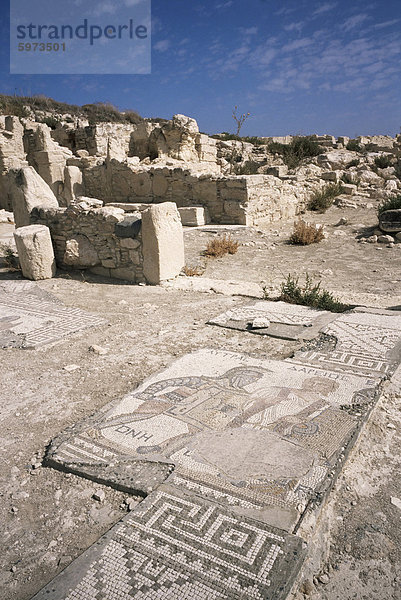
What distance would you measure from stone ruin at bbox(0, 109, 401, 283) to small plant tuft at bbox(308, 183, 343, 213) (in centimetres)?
28

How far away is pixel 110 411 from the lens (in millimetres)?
2844

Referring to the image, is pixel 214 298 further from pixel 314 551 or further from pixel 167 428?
pixel 314 551

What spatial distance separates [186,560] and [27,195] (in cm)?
708

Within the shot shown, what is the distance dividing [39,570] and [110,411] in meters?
1.16

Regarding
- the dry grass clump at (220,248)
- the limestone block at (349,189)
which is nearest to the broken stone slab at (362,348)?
the dry grass clump at (220,248)

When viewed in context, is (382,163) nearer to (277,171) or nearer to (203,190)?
(277,171)

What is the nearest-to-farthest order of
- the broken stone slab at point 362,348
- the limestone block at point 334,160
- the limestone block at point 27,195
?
the broken stone slab at point 362,348, the limestone block at point 27,195, the limestone block at point 334,160

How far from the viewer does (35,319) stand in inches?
192

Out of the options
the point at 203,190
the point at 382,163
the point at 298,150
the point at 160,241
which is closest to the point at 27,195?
the point at 160,241

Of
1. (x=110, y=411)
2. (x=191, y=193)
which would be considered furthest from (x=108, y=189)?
(x=110, y=411)

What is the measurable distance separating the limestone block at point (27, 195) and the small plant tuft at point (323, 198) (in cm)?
866

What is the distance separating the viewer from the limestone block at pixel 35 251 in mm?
6465

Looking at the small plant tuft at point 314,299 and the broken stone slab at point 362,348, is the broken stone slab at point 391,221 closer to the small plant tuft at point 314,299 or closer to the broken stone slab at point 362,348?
the small plant tuft at point 314,299

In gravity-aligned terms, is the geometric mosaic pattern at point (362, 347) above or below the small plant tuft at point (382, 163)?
below
